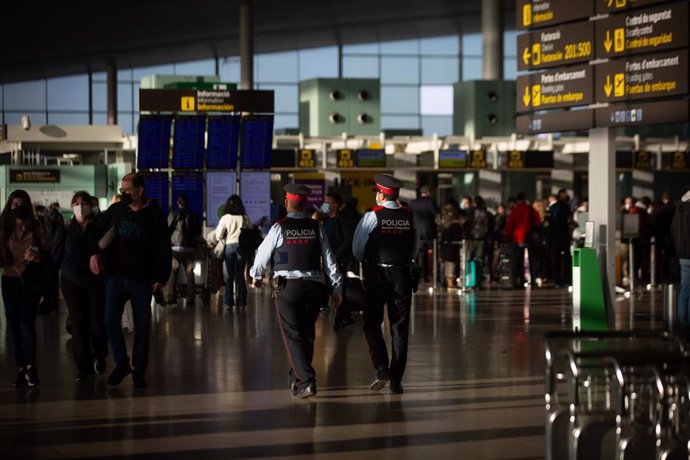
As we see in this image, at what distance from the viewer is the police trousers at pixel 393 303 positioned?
413 inches

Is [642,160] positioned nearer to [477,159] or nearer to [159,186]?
[477,159]

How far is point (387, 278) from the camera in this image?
1056 cm

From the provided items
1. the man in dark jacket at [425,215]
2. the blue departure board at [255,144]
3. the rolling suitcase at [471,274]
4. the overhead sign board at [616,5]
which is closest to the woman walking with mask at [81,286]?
the overhead sign board at [616,5]

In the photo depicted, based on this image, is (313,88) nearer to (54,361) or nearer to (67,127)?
(67,127)

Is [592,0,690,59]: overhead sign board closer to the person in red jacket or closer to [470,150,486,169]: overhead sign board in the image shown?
the person in red jacket

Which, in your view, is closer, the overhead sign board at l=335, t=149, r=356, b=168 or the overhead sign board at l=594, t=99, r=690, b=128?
the overhead sign board at l=594, t=99, r=690, b=128

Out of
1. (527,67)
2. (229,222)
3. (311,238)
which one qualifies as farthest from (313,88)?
(311,238)

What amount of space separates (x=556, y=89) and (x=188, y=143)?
10163 mm

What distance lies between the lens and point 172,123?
76.7 ft

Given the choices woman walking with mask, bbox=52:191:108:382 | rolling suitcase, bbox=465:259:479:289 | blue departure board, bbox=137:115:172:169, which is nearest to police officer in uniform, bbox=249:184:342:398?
woman walking with mask, bbox=52:191:108:382

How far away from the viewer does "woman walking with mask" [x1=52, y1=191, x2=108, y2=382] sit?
11.2 metres

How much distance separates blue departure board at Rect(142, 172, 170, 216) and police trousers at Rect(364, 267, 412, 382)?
41.2 ft

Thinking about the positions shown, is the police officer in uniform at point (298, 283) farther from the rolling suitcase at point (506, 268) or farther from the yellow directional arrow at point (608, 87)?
the rolling suitcase at point (506, 268)

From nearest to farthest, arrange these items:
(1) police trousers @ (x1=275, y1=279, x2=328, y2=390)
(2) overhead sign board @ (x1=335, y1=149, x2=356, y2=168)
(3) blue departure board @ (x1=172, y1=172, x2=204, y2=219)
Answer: (1) police trousers @ (x1=275, y1=279, x2=328, y2=390), (3) blue departure board @ (x1=172, y1=172, x2=204, y2=219), (2) overhead sign board @ (x1=335, y1=149, x2=356, y2=168)
